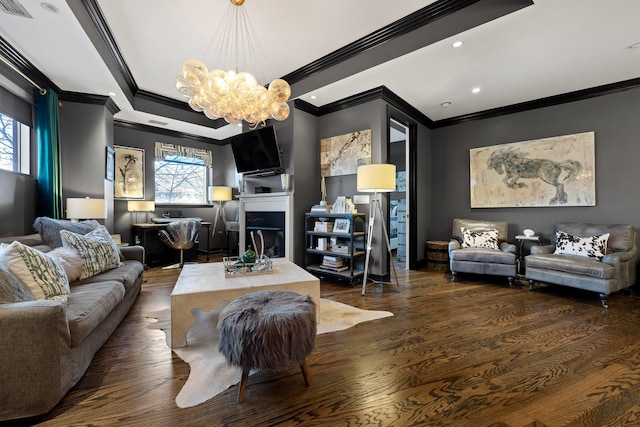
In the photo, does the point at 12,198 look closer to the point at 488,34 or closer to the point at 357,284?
the point at 357,284

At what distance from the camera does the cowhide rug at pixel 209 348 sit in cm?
155

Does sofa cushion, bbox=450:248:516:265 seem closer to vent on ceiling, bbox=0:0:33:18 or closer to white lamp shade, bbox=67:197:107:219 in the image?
white lamp shade, bbox=67:197:107:219

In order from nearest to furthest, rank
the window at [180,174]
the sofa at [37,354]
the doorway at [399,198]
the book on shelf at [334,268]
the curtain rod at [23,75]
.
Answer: the sofa at [37,354], the curtain rod at [23,75], the book on shelf at [334,268], the window at [180,174], the doorway at [399,198]

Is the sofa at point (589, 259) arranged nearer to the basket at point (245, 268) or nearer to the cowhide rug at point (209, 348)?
the cowhide rug at point (209, 348)

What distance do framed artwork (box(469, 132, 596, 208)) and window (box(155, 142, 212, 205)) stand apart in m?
5.69

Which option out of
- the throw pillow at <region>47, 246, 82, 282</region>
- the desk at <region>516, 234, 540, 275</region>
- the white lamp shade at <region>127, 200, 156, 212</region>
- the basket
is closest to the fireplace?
the basket

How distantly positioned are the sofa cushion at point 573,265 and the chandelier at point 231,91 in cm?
372

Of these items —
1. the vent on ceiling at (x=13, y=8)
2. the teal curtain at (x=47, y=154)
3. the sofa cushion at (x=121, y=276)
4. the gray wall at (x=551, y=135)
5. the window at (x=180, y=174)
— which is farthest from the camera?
the window at (x=180, y=174)

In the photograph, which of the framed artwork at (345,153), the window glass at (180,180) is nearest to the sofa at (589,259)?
the framed artwork at (345,153)

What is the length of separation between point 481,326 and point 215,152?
6300mm

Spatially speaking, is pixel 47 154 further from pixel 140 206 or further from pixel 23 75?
pixel 140 206

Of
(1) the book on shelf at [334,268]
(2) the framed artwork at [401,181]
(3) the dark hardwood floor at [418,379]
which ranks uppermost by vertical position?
(2) the framed artwork at [401,181]

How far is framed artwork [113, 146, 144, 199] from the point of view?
520 cm

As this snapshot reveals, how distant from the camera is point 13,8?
2299mm
